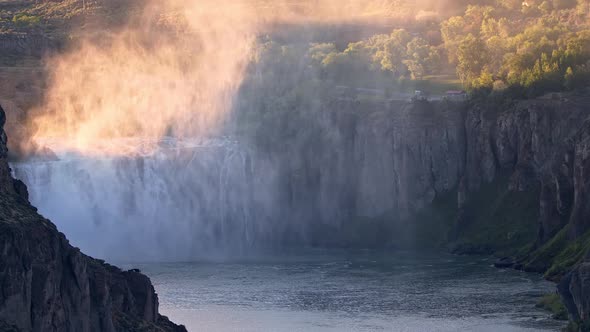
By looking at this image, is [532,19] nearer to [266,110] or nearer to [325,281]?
[266,110]

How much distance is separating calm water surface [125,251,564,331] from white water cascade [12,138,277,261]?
10578mm

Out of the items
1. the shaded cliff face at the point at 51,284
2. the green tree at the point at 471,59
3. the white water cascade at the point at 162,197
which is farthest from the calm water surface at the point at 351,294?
the green tree at the point at 471,59

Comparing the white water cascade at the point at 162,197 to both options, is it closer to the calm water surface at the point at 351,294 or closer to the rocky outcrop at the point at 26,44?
the calm water surface at the point at 351,294

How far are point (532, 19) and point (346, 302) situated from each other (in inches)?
2823

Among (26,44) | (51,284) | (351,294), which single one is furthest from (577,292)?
(26,44)

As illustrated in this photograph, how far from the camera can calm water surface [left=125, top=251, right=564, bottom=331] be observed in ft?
291

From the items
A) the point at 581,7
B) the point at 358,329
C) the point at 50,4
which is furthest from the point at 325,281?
the point at 50,4

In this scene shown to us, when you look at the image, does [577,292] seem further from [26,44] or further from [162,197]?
[26,44]

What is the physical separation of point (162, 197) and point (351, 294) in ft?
117

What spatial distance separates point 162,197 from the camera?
5221 inches

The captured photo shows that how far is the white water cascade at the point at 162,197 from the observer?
125062mm

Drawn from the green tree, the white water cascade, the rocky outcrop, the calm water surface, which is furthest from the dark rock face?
the rocky outcrop

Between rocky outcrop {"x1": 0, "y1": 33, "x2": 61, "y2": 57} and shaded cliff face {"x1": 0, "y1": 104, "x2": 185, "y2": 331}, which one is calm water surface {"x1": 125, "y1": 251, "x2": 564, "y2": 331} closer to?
shaded cliff face {"x1": 0, "y1": 104, "x2": 185, "y2": 331}

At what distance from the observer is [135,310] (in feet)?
227
